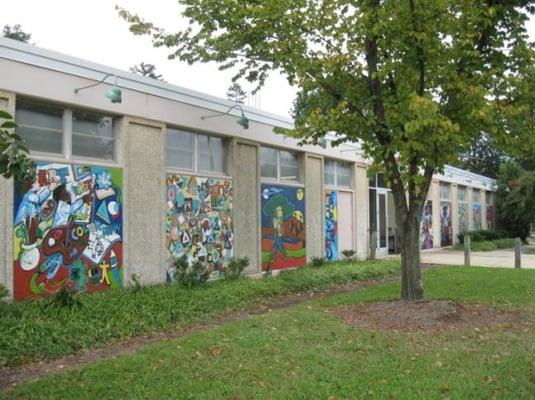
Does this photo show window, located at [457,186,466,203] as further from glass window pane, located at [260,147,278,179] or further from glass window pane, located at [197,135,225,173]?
glass window pane, located at [197,135,225,173]

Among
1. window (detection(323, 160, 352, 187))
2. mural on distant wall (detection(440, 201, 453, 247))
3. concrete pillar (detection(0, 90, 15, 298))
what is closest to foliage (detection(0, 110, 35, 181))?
concrete pillar (detection(0, 90, 15, 298))

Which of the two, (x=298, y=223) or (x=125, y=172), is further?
(x=298, y=223)

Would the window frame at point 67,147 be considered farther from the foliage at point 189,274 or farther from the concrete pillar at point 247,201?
the concrete pillar at point 247,201

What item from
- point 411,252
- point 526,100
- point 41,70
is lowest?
point 411,252

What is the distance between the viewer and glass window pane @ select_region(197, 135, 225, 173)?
12.7 m

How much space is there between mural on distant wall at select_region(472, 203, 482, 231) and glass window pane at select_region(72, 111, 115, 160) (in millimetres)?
26926

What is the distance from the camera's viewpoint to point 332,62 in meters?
8.73

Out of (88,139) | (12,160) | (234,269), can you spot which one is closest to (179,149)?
(88,139)

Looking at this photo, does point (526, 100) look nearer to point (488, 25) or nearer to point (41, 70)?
point (488, 25)

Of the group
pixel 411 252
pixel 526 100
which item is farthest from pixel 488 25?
pixel 411 252

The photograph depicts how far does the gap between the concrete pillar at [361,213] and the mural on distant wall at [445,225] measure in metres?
9.02

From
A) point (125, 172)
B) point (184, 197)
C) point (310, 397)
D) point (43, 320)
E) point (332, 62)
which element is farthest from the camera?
point (184, 197)

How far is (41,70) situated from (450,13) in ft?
21.1

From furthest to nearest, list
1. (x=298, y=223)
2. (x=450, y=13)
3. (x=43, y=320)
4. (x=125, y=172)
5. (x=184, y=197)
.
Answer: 1. (x=298, y=223)
2. (x=184, y=197)
3. (x=125, y=172)
4. (x=450, y=13)
5. (x=43, y=320)
